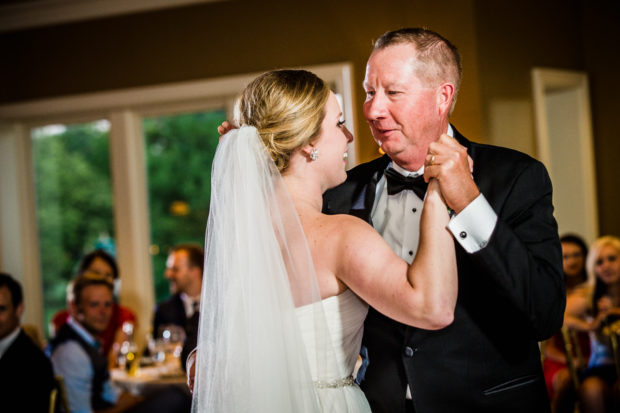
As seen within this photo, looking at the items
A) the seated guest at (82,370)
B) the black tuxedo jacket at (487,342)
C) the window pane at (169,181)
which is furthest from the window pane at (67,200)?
the black tuxedo jacket at (487,342)

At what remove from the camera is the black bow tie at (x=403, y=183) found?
86.6 inches

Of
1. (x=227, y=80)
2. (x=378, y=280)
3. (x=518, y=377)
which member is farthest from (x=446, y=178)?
(x=227, y=80)

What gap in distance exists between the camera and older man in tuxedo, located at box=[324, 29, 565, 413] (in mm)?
1819

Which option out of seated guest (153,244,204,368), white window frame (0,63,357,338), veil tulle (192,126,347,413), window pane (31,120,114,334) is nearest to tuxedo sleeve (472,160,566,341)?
veil tulle (192,126,347,413)

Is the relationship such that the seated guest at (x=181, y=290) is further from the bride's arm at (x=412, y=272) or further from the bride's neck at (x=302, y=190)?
the bride's arm at (x=412, y=272)

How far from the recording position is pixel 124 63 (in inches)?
258

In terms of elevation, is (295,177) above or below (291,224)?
above

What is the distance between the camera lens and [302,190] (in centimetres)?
206

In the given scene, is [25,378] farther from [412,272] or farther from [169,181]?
[169,181]

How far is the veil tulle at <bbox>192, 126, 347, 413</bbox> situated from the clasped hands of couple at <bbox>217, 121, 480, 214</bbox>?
0.40 meters

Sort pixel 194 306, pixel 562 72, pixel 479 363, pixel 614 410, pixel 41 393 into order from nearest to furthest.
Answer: pixel 479 363, pixel 41 393, pixel 614 410, pixel 194 306, pixel 562 72

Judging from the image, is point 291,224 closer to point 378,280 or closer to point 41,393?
point 378,280

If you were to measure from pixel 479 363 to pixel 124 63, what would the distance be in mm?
5301

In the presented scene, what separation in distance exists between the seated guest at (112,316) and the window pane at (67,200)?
805 mm
